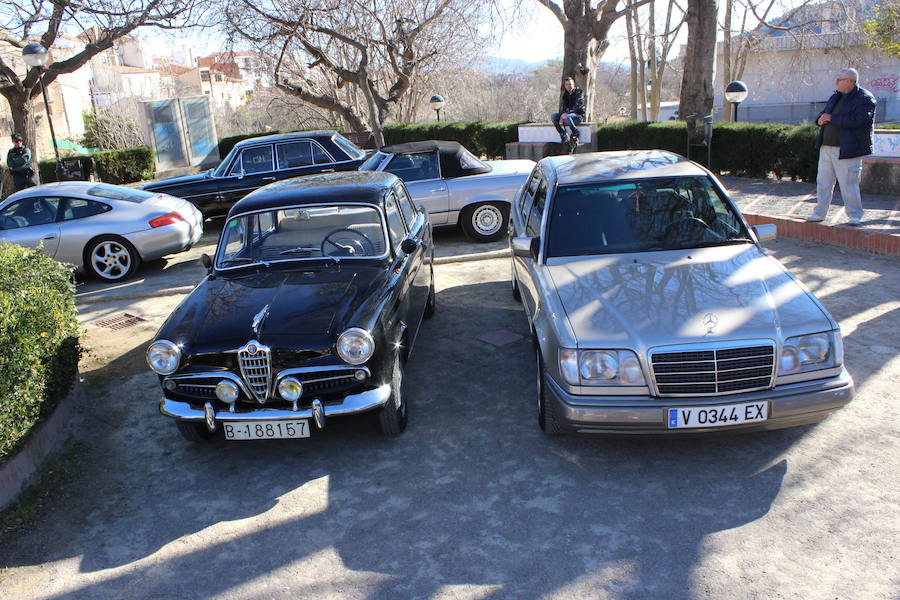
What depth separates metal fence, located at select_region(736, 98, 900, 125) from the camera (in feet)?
125

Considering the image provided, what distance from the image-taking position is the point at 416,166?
10.4 meters

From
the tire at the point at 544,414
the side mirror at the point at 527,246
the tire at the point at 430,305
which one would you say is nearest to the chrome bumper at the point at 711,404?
the tire at the point at 544,414

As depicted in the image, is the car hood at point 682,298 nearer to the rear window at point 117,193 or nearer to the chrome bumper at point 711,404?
the chrome bumper at point 711,404

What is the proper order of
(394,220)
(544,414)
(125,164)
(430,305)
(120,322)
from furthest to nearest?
(125,164) → (120,322) → (430,305) → (394,220) → (544,414)

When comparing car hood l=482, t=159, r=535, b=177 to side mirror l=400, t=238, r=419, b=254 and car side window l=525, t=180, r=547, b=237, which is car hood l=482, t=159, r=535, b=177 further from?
side mirror l=400, t=238, r=419, b=254

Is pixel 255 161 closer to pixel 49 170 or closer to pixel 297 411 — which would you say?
pixel 297 411

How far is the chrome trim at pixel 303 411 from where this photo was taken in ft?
14.5

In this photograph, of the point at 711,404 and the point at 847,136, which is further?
the point at 847,136

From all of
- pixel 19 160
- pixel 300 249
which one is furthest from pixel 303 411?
pixel 19 160

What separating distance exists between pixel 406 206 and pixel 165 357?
315 cm

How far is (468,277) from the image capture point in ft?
29.0

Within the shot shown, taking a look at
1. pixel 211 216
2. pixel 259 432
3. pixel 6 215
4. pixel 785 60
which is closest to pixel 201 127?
pixel 211 216

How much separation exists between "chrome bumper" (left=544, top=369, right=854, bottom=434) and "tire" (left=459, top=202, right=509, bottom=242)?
659 cm

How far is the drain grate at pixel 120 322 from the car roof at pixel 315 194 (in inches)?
109
